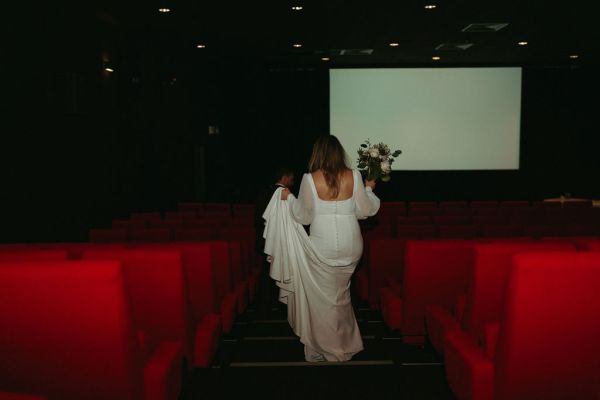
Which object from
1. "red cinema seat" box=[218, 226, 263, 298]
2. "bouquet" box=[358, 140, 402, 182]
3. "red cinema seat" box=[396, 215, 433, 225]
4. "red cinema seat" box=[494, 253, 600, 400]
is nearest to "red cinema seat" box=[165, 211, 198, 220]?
"red cinema seat" box=[218, 226, 263, 298]

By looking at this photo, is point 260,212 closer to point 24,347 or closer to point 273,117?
point 24,347

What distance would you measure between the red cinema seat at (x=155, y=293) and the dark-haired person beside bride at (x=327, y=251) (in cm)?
126

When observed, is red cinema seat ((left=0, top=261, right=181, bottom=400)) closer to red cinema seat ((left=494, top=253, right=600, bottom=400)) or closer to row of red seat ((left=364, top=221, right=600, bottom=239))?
red cinema seat ((left=494, top=253, right=600, bottom=400))

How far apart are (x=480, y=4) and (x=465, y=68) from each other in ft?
16.4

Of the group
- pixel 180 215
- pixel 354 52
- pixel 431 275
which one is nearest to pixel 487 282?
pixel 431 275

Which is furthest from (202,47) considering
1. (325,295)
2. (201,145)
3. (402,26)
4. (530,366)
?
(530,366)

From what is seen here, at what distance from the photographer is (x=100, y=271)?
1916 mm

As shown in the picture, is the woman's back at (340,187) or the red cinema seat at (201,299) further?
the woman's back at (340,187)

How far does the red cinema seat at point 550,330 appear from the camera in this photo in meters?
2.01

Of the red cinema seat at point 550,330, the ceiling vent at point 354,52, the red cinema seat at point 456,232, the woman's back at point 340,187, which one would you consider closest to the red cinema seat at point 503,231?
the red cinema seat at point 456,232

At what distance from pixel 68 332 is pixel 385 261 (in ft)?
9.46

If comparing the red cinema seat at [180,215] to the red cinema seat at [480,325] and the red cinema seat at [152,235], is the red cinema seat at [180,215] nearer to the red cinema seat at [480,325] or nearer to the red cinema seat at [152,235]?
the red cinema seat at [152,235]

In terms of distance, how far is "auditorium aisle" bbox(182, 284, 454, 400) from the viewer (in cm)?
301

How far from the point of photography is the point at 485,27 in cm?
974
